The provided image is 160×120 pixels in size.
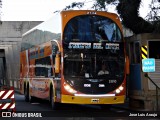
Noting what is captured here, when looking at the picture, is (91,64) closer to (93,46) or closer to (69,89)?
(93,46)

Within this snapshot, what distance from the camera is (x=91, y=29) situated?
2005cm

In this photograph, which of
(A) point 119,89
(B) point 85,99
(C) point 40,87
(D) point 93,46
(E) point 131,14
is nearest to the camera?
(B) point 85,99

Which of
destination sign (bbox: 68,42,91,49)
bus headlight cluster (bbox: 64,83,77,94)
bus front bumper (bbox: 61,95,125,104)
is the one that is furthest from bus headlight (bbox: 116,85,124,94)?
destination sign (bbox: 68,42,91,49)

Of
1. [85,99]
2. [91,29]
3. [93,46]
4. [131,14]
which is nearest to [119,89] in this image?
[85,99]

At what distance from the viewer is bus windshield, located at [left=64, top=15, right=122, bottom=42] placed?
19797 mm

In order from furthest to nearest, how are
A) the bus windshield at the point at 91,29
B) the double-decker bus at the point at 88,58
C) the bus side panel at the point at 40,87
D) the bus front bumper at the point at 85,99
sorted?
the bus side panel at the point at 40,87 → the bus windshield at the point at 91,29 → the double-decker bus at the point at 88,58 → the bus front bumper at the point at 85,99

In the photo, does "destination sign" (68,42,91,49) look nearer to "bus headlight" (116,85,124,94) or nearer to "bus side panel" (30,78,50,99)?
"bus headlight" (116,85,124,94)

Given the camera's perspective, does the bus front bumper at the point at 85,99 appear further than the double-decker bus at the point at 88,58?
No

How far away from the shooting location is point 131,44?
74.8 feet

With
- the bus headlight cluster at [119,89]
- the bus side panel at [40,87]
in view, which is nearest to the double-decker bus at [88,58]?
the bus headlight cluster at [119,89]

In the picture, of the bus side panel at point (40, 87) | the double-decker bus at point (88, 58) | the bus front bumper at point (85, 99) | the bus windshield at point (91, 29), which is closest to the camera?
the bus front bumper at point (85, 99)

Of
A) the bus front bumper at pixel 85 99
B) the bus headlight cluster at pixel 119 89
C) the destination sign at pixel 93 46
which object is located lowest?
the bus front bumper at pixel 85 99

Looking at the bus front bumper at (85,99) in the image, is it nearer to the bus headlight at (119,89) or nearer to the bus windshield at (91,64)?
the bus headlight at (119,89)

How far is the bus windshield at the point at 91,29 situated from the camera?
19797 millimetres
